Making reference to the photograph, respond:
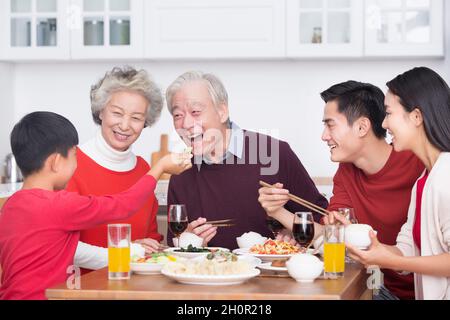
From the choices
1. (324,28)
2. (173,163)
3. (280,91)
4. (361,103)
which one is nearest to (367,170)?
(361,103)

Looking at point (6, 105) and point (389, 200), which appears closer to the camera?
point (389, 200)

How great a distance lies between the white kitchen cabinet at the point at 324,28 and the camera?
4371 mm

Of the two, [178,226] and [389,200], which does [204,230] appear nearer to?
[178,226]

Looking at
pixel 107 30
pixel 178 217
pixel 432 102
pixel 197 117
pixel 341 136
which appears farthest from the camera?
pixel 107 30

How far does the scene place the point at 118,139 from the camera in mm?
2895

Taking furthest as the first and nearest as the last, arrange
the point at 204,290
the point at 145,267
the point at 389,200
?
the point at 389,200 → the point at 145,267 → the point at 204,290

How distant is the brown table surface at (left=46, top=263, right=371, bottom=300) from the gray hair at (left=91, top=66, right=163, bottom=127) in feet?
3.51

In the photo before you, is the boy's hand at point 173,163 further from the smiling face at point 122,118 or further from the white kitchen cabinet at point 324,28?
the white kitchen cabinet at point 324,28

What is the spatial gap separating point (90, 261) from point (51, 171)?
36cm

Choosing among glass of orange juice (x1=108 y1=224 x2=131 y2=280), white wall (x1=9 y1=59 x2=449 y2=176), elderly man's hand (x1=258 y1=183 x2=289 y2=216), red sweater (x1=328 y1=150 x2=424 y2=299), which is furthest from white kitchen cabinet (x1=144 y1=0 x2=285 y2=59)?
glass of orange juice (x1=108 y1=224 x2=131 y2=280)

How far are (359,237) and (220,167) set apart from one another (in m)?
1.02

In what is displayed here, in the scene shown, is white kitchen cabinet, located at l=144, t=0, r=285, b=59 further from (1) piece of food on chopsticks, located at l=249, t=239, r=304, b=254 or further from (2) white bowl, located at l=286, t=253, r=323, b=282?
(2) white bowl, located at l=286, t=253, r=323, b=282
